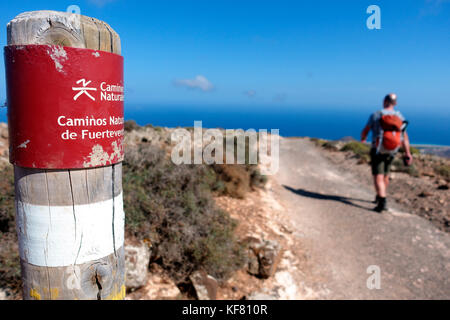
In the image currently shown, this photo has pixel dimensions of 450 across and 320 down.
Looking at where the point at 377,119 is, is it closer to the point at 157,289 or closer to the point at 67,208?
the point at 157,289

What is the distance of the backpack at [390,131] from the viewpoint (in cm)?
677

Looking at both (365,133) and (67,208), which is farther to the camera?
(365,133)

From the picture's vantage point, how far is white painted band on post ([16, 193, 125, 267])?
4.68ft

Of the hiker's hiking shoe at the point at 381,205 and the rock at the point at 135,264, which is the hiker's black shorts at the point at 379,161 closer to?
the hiker's hiking shoe at the point at 381,205

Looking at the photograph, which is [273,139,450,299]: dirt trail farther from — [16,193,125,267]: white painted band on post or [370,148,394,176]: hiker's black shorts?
[16,193,125,267]: white painted band on post

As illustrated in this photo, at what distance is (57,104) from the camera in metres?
1.34

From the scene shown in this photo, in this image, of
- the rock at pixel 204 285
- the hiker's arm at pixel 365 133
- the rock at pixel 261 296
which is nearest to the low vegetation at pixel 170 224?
the rock at pixel 204 285

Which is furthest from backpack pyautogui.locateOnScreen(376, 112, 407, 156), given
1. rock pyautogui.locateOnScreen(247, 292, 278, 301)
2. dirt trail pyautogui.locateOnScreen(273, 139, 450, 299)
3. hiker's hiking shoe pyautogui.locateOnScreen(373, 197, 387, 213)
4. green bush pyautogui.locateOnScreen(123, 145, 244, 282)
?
rock pyautogui.locateOnScreen(247, 292, 278, 301)

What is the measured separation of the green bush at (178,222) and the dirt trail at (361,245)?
A: 4.80 feet

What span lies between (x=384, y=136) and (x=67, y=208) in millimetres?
6853

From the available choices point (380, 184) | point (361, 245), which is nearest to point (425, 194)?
point (380, 184)

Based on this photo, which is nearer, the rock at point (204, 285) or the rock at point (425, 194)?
the rock at point (204, 285)

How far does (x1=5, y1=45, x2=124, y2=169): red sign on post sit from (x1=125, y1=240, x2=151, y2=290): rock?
260 centimetres

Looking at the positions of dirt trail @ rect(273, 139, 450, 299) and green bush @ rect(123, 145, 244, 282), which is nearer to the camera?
green bush @ rect(123, 145, 244, 282)
